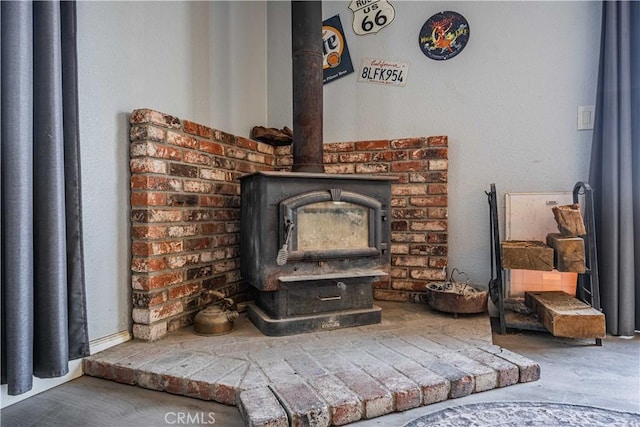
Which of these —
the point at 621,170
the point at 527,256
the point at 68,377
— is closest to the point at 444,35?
the point at 621,170

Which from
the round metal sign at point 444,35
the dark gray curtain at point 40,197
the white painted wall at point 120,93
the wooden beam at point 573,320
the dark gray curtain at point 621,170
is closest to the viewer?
the dark gray curtain at point 40,197

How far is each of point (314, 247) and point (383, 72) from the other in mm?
1300

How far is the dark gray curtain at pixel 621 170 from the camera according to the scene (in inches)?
77.3

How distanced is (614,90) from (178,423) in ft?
7.93

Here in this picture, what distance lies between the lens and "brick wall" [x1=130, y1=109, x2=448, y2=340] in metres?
1.73

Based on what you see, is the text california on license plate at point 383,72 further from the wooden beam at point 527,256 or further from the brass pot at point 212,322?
the brass pot at point 212,322

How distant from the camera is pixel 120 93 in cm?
171

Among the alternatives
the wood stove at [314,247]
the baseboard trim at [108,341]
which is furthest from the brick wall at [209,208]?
the wood stove at [314,247]

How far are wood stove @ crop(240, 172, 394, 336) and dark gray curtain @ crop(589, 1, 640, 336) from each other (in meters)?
A: 1.12

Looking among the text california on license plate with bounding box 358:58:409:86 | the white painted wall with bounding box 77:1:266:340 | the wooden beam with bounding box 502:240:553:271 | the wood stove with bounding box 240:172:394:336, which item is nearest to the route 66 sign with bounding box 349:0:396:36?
the text california on license plate with bounding box 358:58:409:86

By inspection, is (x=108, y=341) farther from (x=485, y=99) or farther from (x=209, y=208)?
Result: (x=485, y=99)

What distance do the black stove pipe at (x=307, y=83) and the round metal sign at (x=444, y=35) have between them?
74 centimetres
